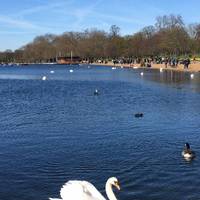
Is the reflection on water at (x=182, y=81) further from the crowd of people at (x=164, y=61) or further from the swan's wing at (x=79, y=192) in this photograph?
the swan's wing at (x=79, y=192)

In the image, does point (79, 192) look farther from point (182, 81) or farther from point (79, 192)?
point (182, 81)

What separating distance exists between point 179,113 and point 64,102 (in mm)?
14537

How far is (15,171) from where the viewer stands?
2141 cm

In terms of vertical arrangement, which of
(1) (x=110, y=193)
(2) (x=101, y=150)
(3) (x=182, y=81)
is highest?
(1) (x=110, y=193)

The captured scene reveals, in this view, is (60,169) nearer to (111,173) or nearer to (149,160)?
(111,173)

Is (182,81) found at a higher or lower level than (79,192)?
lower

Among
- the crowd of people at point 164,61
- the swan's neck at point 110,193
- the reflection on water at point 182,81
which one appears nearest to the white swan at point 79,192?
the swan's neck at point 110,193

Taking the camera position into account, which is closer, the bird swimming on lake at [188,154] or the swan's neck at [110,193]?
the swan's neck at [110,193]

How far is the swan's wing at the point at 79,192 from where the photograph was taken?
546 inches

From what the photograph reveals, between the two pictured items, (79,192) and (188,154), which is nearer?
(79,192)

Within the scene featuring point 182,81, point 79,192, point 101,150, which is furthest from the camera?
point 182,81

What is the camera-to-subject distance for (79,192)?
13836 millimetres

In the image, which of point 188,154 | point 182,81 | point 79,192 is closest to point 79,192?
point 79,192

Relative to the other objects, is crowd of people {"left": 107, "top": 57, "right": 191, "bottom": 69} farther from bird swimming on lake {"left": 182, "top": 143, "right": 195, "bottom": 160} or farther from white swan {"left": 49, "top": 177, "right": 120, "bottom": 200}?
white swan {"left": 49, "top": 177, "right": 120, "bottom": 200}
